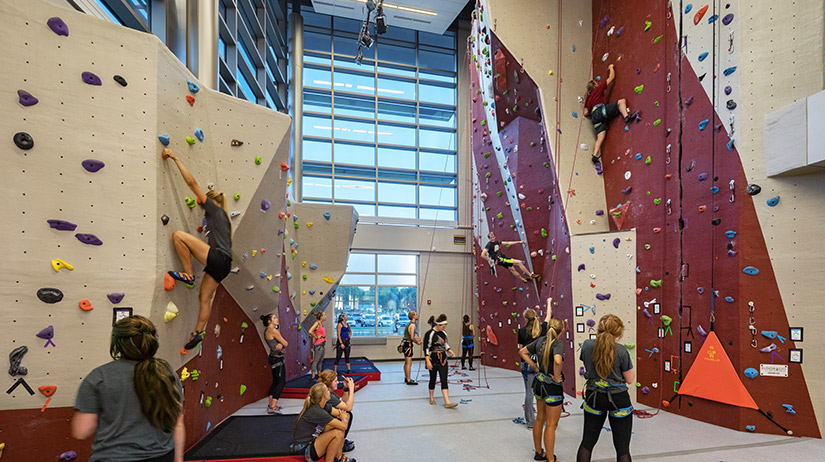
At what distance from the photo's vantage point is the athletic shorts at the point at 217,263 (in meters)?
3.78

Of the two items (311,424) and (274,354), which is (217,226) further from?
(274,354)

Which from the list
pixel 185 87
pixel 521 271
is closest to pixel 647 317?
pixel 521 271

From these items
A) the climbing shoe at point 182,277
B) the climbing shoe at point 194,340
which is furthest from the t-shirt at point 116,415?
the climbing shoe at point 194,340

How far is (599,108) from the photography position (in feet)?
23.3

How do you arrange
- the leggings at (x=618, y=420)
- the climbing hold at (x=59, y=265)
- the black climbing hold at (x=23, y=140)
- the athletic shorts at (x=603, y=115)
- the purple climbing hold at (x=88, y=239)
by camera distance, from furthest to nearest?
the athletic shorts at (x=603, y=115) < the leggings at (x=618, y=420) < the purple climbing hold at (x=88, y=239) < the climbing hold at (x=59, y=265) < the black climbing hold at (x=23, y=140)

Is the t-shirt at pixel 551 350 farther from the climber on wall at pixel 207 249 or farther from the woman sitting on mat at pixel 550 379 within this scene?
the climber on wall at pixel 207 249

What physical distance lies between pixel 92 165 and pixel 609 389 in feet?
12.3

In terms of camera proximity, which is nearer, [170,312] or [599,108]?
[170,312]

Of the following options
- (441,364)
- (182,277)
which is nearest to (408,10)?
(441,364)

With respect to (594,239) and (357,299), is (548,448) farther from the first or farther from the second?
(357,299)

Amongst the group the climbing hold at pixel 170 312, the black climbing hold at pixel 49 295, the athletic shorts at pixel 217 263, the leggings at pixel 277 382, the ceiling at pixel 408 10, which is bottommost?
the leggings at pixel 277 382

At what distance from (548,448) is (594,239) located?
3698 mm

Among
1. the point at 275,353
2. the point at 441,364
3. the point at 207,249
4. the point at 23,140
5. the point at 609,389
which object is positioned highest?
the point at 23,140

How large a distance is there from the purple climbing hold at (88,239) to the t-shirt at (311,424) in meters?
1.98
